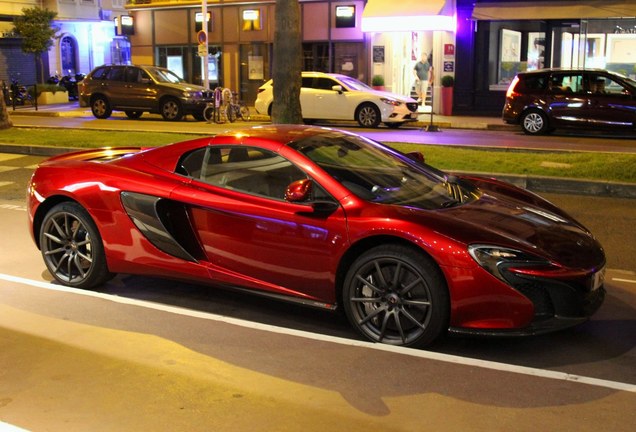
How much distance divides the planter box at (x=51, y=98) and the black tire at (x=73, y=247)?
3035 centimetres

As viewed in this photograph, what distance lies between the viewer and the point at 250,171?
18.6 feet

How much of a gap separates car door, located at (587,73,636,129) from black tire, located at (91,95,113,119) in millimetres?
15309

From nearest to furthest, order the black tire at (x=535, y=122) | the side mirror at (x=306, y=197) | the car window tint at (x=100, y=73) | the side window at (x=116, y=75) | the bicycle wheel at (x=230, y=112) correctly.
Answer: the side mirror at (x=306, y=197) → the black tire at (x=535, y=122) → the bicycle wheel at (x=230, y=112) → the side window at (x=116, y=75) → the car window tint at (x=100, y=73)

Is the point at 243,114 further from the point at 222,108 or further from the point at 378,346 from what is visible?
the point at 378,346

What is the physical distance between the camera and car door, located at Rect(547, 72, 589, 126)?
1889 cm

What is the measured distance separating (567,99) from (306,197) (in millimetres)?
15496

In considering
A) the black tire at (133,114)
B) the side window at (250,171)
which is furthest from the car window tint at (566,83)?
the side window at (250,171)

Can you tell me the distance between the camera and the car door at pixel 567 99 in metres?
18.9

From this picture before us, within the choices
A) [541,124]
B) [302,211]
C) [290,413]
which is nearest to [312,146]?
[302,211]

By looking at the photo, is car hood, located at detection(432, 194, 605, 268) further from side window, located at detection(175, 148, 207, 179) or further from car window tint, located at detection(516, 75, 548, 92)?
car window tint, located at detection(516, 75, 548, 92)

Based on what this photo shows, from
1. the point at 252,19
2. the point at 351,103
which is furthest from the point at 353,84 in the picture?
the point at 252,19

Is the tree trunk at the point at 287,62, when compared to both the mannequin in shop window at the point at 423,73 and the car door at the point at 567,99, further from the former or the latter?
the mannequin in shop window at the point at 423,73

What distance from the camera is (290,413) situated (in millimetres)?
4125

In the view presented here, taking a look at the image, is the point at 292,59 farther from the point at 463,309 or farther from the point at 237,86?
the point at 237,86
